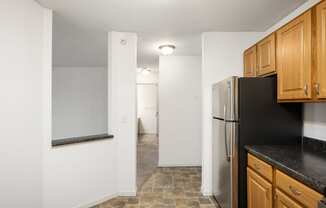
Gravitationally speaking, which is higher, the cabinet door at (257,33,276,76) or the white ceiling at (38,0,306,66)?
the white ceiling at (38,0,306,66)

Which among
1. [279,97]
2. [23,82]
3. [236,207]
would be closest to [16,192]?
[23,82]

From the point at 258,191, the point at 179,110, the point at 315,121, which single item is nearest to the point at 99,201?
the point at 258,191

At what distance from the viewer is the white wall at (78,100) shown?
5.79m

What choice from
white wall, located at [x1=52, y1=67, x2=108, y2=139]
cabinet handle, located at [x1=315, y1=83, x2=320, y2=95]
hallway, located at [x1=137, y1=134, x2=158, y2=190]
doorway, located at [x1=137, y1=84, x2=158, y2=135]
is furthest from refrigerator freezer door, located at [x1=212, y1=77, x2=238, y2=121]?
doorway, located at [x1=137, y1=84, x2=158, y2=135]

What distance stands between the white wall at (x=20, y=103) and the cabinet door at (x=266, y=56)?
8.55 ft

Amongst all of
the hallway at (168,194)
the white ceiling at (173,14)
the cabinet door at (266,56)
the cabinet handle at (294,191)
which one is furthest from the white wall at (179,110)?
Result: the cabinet handle at (294,191)

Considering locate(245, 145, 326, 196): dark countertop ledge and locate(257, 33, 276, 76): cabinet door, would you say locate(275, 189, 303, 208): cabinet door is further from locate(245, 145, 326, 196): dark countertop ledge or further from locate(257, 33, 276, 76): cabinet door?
locate(257, 33, 276, 76): cabinet door

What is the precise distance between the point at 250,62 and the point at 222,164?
1441 mm

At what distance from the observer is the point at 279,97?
2.07 meters

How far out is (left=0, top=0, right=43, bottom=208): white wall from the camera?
187 cm

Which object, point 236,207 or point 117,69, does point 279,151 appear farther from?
point 117,69

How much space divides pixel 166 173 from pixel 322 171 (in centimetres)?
301

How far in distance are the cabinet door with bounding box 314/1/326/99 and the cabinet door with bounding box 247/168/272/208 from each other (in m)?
0.86

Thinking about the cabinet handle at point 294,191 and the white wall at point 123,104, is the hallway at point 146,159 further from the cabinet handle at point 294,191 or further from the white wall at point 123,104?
the cabinet handle at point 294,191
